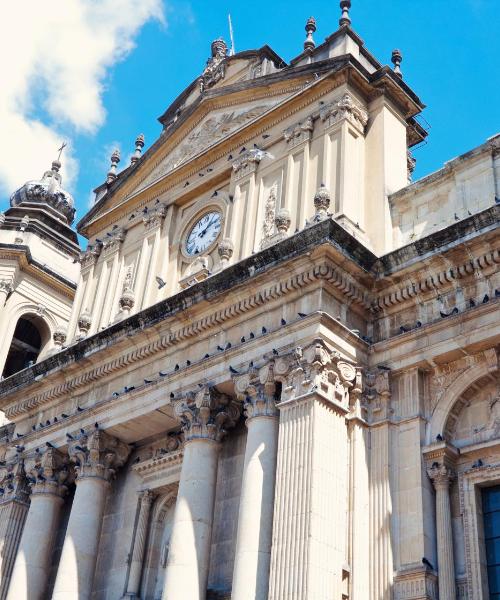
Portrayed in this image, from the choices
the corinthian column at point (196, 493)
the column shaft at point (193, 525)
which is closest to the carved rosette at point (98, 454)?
the corinthian column at point (196, 493)

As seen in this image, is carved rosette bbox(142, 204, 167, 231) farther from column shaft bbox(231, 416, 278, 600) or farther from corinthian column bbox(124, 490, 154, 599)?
column shaft bbox(231, 416, 278, 600)

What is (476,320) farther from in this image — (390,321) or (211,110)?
(211,110)

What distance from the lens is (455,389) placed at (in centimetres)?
1741

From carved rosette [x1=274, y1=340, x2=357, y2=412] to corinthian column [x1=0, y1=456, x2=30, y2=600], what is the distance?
8.77m

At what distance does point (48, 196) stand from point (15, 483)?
19308 millimetres

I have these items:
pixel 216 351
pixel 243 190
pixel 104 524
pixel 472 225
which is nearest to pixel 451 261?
pixel 472 225

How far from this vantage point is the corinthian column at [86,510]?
788 inches

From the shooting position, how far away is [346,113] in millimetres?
21797

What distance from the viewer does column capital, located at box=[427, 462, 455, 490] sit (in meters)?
16.5

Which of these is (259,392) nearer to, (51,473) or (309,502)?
(309,502)

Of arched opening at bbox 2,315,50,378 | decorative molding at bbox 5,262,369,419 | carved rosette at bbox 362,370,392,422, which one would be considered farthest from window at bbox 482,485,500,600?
arched opening at bbox 2,315,50,378

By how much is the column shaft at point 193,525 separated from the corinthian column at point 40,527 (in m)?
4.85

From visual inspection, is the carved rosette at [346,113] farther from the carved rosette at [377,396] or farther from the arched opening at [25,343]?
the arched opening at [25,343]

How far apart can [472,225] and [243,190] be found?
7.23m
